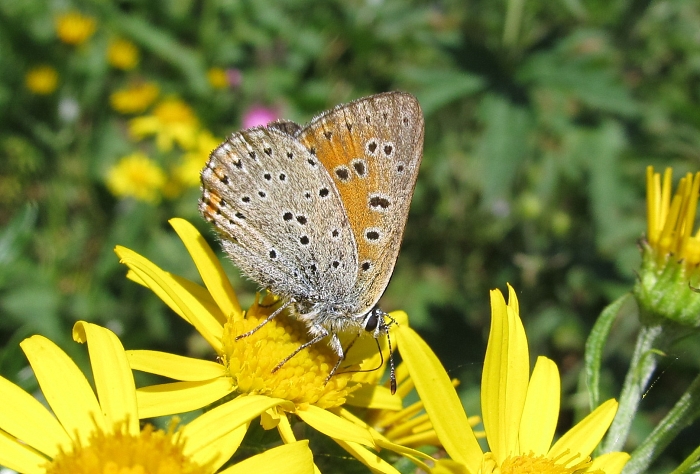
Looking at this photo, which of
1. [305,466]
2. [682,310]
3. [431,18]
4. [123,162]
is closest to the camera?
[305,466]

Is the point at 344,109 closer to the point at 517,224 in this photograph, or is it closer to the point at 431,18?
the point at 517,224

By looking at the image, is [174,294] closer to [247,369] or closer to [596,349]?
[247,369]

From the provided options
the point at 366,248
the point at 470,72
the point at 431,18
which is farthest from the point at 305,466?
the point at 431,18

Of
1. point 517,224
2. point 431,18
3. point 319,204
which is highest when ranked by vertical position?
point 431,18

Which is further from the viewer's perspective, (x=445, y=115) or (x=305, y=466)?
(x=445, y=115)

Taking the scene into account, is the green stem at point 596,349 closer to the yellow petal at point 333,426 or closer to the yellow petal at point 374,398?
the yellow petal at point 374,398

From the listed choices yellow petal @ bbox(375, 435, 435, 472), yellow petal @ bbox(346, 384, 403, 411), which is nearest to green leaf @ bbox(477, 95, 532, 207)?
yellow petal @ bbox(346, 384, 403, 411)

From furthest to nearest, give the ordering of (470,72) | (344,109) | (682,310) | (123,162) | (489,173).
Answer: (123,162) < (470,72) < (489,173) < (344,109) < (682,310)
